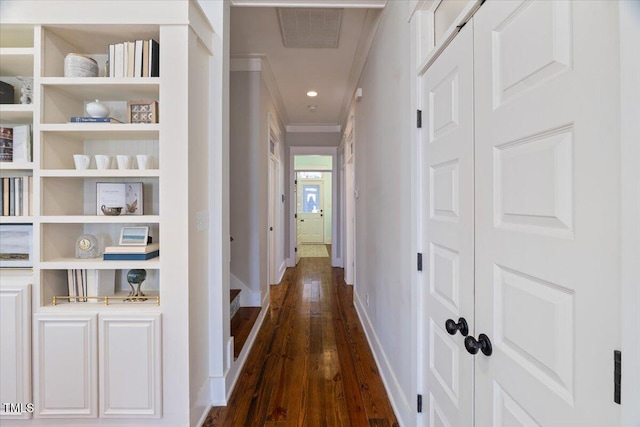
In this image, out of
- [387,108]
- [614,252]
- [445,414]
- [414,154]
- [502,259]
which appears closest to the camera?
[614,252]

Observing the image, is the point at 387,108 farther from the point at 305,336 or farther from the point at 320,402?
the point at 305,336

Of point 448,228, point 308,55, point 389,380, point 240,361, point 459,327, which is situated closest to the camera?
point 459,327

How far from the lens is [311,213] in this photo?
33.9 feet

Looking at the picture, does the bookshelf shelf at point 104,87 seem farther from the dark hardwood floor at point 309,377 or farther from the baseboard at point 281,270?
the baseboard at point 281,270

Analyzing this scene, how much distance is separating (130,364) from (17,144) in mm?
1314

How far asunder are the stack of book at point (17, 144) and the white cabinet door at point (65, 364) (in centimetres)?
84

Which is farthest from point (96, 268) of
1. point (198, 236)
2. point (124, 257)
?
point (198, 236)

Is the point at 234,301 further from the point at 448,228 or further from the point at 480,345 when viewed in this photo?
the point at 480,345

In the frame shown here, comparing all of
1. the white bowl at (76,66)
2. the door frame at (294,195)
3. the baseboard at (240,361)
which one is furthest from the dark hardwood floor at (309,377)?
the door frame at (294,195)

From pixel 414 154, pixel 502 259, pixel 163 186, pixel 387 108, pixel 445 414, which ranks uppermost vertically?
pixel 387 108

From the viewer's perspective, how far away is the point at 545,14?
68 cm

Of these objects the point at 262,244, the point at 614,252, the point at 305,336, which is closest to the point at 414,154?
the point at 614,252

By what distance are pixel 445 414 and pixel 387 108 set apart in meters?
1.74

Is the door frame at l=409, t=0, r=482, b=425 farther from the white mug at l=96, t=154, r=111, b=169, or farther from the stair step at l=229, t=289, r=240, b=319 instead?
the stair step at l=229, t=289, r=240, b=319
